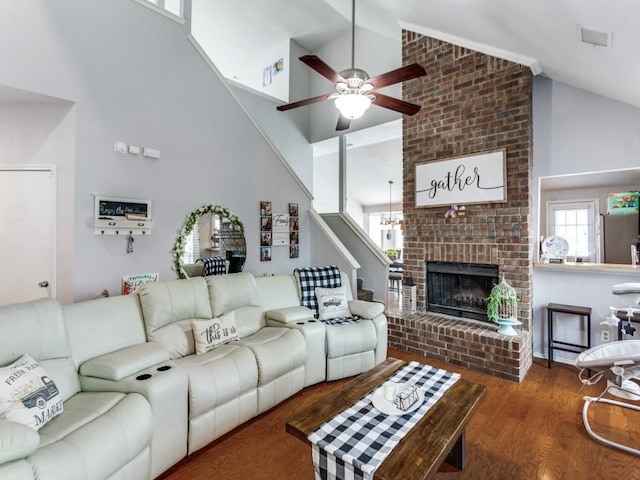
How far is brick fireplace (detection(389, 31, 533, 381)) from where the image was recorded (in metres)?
3.46

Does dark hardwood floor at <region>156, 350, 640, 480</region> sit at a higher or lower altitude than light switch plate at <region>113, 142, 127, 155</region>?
lower

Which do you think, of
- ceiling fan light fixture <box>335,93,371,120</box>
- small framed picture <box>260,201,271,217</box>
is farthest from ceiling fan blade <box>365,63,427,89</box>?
small framed picture <box>260,201,271,217</box>

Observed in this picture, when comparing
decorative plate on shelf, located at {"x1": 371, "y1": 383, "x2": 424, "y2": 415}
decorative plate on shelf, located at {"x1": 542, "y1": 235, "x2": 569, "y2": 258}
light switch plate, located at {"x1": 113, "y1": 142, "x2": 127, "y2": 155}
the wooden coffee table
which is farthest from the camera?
decorative plate on shelf, located at {"x1": 542, "y1": 235, "x2": 569, "y2": 258}

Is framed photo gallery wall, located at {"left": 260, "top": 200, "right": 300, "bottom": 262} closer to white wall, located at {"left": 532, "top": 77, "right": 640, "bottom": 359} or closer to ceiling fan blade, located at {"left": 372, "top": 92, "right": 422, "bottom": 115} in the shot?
ceiling fan blade, located at {"left": 372, "top": 92, "right": 422, "bottom": 115}

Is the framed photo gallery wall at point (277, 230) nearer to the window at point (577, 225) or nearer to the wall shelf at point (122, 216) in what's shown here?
the wall shelf at point (122, 216)

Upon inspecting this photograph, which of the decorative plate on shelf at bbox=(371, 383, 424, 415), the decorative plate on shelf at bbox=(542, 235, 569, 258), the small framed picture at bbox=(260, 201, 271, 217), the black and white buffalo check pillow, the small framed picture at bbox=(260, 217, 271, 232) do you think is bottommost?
the decorative plate on shelf at bbox=(371, 383, 424, 415)

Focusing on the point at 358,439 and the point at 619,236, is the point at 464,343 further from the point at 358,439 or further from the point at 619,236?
the point at 358,439

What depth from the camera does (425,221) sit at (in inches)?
166

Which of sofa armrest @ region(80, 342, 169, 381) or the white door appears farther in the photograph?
the white door

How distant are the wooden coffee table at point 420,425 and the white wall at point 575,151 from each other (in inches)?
85.3

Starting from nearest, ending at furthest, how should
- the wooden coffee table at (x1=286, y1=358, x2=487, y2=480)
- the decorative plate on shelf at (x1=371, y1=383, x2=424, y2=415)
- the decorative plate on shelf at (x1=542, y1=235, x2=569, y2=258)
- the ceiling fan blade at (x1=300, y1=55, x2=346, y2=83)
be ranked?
the wooden coffee table at (x1=286, y1=358, x2=487, y2=480), the decorative plate on shelf at (x1=371, y1=383, x2=424, y2=415), the ceiling fan blade at (x1=300, y1=55, x2=346, y2=83), the decorative plate on shelf at (x1=542, y1=235, x2=569, y2=258)

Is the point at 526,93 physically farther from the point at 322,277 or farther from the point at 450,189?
the point at 322,277

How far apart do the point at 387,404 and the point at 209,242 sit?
2661mm

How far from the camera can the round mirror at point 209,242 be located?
3.52 metres
